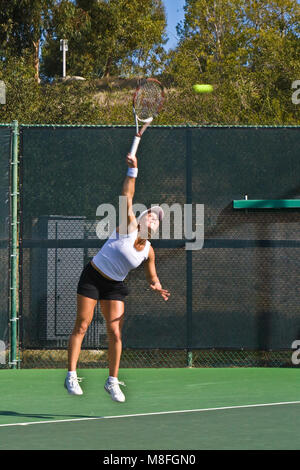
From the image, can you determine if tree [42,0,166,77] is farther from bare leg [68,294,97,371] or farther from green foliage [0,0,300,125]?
bare leg [68,294,97,371]

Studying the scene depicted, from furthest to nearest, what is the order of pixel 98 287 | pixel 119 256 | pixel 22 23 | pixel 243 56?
pixel 243 56
pixel 22 23
pixel 98 287
pixel 119 256

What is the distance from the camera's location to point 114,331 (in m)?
6.58

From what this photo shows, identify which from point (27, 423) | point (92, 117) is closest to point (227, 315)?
point (27, 423)

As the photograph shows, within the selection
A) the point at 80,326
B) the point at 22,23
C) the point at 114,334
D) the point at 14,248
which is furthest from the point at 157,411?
the point at 22,23

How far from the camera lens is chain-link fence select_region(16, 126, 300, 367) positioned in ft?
29.8

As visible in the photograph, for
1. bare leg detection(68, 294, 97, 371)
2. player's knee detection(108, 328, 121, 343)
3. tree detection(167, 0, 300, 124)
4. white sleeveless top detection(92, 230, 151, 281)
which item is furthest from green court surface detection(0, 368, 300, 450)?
A: tree detection(167, 0, 300, 124)

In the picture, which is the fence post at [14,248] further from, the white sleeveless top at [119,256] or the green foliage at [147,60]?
Result: the green foliage at [147,60]

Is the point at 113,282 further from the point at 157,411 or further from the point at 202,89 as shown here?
the point at 202,89

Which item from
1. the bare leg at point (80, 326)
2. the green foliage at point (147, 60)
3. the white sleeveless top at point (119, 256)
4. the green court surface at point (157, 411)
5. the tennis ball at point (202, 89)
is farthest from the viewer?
the tennis ball at point (202, 89)

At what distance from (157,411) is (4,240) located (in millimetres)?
3126

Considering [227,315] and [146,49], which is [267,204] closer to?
[227,315]

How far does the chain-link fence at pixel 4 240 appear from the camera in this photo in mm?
9062

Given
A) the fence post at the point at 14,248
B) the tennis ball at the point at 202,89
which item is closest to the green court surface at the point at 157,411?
the fence post at the point at 14,248

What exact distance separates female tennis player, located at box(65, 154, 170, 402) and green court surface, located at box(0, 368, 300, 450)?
35 cm
